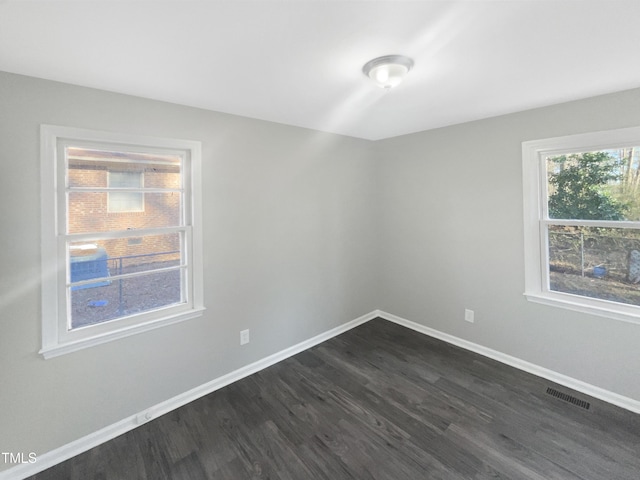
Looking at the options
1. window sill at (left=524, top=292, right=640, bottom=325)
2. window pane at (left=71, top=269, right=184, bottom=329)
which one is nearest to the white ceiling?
window pane at (left=71, top=269, right=184, bottom=329)

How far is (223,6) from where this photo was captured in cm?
118

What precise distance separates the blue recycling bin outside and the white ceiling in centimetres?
112

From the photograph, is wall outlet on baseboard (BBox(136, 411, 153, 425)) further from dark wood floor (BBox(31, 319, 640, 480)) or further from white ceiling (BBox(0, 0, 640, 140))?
white ceiling (BBox(0, 0, 640, 140))

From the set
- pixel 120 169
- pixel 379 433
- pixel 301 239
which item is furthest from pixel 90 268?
pixel 379 433

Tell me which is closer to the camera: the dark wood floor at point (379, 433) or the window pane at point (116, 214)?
the dark wood floor at point (379, 433)

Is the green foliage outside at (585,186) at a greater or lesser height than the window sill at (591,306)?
greater

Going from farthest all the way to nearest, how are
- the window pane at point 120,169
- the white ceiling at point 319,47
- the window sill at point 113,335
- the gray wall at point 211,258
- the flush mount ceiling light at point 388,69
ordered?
the window pane at point 120,169 → the window sill at point 113,335 → the gray wall at point 211,258 → the flush mount ceiling light at point 388,69 → the white ceiling at point 319,47

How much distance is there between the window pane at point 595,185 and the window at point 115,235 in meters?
3.07

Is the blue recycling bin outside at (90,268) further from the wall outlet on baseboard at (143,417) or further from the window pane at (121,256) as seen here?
the wall outlet on baseboard at (143,417)

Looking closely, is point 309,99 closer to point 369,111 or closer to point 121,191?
point 369,111

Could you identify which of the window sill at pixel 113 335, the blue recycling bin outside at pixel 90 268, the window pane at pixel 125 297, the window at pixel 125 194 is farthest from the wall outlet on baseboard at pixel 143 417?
the window at pixel 125 194

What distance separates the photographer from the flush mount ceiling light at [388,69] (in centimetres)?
161

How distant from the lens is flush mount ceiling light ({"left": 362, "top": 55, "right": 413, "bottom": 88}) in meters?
1.61

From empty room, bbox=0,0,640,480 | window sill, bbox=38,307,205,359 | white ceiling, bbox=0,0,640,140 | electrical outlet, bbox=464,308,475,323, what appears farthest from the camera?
electrical outlet, bbox=464,308,475,323
